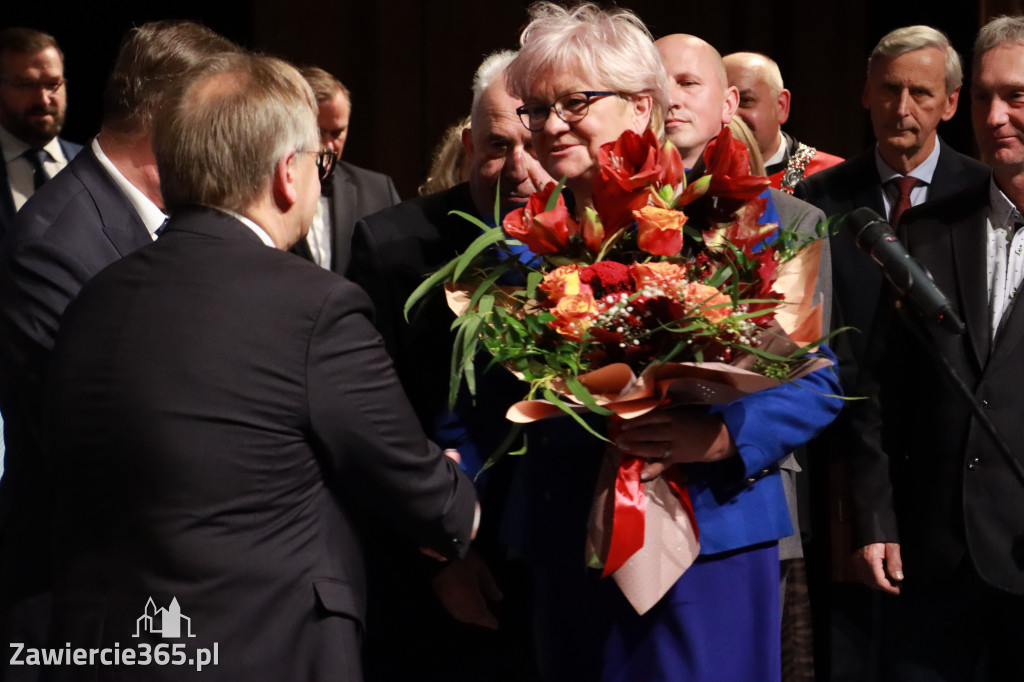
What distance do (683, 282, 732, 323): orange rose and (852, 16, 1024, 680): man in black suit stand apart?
912mm

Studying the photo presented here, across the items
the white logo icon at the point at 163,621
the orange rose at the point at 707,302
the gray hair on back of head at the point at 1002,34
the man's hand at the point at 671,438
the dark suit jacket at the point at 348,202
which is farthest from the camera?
the dark suit jacket at the point at 348,202

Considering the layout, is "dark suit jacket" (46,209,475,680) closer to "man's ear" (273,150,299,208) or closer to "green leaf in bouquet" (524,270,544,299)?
"man's ear" (273,150,299,208)

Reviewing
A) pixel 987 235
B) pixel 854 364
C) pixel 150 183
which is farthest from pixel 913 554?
pixel 150 183

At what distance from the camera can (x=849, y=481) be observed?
8.70 ft

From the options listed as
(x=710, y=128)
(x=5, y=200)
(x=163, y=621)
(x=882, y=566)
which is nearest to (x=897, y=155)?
(x=710, y=128)

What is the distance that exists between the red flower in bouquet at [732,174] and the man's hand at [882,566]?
3.35 ft

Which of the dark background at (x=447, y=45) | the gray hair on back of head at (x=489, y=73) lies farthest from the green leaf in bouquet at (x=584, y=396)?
the dark background at (x=447, y=45)

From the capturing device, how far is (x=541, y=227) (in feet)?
6.05

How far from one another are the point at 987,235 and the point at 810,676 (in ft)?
3.68

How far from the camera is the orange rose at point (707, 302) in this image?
1705mm

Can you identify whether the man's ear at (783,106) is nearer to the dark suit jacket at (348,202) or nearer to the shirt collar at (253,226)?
the dark suit jacket at (348,202)

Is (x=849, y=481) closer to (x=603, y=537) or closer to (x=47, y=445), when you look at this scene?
(x=603, y=537)

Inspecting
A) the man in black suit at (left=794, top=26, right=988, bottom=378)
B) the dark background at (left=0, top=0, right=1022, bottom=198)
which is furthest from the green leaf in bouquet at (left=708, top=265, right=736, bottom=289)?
the dark background at (left=0, top=0, right=1022, bottom=198)

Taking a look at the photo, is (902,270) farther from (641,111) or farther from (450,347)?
(450,347)
